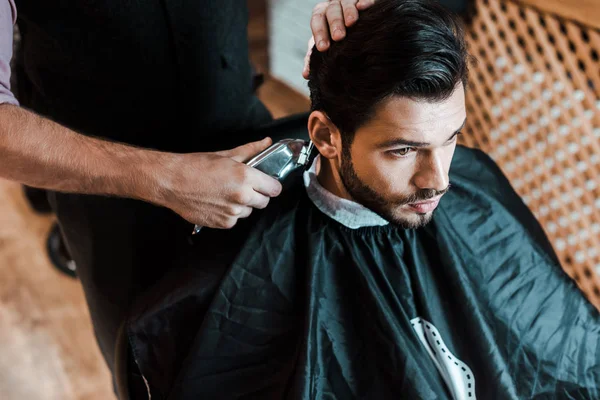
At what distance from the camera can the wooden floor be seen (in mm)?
2111

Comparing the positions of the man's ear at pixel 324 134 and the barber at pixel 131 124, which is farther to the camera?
the man's ear at pixel 324 134

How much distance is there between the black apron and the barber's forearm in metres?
0.30

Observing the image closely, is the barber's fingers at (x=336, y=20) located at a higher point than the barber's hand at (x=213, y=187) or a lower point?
higher

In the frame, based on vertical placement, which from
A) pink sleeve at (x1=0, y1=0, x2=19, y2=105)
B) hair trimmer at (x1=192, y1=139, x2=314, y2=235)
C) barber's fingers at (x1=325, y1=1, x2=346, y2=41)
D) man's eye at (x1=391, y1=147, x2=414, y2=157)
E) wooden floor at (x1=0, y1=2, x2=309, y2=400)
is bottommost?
wooden floor at (x1=0, y1=2, x2=309, y2=400)

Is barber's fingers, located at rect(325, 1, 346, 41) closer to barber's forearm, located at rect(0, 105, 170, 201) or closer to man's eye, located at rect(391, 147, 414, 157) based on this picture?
man's eye, located at rect(391, 147, 414, 157)

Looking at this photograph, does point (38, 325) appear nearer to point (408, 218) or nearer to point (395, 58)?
point (408, 218)

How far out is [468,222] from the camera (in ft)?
4.57

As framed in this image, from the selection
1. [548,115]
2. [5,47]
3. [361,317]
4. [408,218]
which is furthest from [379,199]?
[548,115]

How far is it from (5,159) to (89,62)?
0.37 meters

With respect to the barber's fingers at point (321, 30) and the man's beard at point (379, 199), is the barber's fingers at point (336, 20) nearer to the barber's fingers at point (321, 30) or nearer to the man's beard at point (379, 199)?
the barber's fingers at point (321, 30)

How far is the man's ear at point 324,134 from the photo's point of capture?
112cm

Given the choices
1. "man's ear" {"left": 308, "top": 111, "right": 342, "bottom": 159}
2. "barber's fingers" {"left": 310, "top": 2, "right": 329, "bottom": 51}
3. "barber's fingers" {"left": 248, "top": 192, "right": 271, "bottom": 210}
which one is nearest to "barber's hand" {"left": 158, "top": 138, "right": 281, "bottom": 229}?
"barber's fingers" {"left": 248, "top": 192, "right": 271, "bottom": 210}

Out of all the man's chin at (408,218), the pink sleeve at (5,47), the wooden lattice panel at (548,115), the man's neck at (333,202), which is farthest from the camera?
the wooden lattice panel at (548,115)

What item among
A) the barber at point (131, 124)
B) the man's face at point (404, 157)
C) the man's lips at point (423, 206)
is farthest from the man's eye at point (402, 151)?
the barber at point (131, 124)
